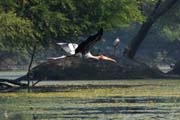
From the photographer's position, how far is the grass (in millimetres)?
29633

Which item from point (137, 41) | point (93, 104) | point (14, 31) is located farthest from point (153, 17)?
point (93, 104)

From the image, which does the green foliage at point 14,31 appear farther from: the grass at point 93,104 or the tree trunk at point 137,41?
the tree trunk at point 137,41

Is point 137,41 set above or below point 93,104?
below

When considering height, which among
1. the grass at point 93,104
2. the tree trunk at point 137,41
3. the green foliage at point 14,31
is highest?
the green foliage at point 14,31

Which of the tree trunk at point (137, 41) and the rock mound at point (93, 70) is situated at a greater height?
the tree trunk at point (137, 41)

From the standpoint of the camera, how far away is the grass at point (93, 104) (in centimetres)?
2963

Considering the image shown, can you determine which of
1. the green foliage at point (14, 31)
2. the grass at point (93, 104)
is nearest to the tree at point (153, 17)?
the grass at point (93, 104)

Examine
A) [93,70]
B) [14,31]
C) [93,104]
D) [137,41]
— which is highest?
[14,31]

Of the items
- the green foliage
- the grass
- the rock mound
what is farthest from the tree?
the green foliage

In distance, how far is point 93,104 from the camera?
116 feet

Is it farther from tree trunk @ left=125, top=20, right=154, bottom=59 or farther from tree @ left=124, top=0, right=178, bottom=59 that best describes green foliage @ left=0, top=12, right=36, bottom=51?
tree trunk @ left=125, top=20, right=154, bottom=59

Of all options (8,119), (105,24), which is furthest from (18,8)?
(8,119)

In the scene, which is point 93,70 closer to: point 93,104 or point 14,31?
point 14,31

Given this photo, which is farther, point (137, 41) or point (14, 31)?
point (137, 41)
